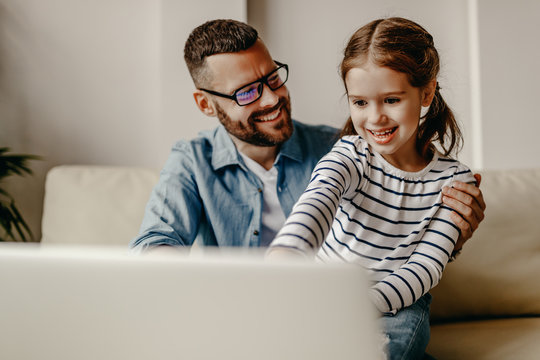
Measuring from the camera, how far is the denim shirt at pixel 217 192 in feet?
4.70

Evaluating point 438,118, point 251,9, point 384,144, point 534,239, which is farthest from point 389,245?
point 251,9

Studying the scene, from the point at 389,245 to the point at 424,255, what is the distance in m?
0.08

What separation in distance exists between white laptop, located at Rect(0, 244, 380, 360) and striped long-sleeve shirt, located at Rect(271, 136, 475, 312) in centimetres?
66

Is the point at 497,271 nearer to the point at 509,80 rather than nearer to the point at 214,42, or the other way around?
Answer: the point at 509,80

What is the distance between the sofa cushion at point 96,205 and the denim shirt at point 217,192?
0.74 feet

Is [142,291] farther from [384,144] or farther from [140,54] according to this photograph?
[140,54]

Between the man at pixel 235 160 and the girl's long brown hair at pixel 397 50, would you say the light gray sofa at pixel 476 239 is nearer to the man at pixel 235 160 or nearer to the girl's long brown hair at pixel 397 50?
the man at pixel 235 160

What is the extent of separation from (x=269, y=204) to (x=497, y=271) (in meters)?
0.75

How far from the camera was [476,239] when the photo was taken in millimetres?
1605

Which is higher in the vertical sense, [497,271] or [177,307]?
[177,307]

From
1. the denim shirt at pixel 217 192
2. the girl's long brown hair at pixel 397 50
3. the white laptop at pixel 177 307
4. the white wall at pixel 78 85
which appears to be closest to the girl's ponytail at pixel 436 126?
the girl's long brown hair at pixel 397 50

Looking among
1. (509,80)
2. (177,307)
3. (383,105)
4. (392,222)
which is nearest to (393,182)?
(392,222)

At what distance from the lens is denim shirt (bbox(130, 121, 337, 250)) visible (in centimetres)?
143

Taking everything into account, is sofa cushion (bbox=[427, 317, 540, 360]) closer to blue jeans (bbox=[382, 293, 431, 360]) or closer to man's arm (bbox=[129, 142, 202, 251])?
blue jeans (bbox=[382, 293, 431, 360])
